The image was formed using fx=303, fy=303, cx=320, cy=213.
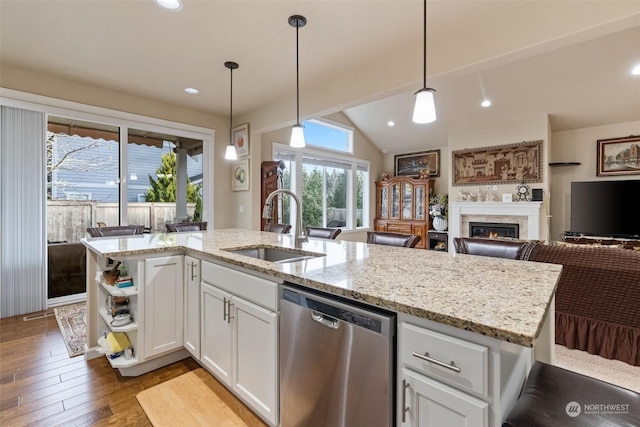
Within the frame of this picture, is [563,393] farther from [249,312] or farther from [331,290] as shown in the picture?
[249,312]

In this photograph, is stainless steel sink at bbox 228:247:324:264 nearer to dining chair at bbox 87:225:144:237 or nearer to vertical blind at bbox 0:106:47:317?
dining chair at bbox 87:225:144:237

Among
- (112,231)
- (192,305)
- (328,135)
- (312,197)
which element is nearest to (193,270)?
(192,305)

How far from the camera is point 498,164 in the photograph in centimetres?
584

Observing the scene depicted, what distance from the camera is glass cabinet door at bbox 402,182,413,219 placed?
7160 mm

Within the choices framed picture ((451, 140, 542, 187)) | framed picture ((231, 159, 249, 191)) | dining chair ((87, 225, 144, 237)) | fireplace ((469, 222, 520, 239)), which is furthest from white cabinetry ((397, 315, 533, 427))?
framed picture ((451, 140, 542, 187))

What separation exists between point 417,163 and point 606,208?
3.55m

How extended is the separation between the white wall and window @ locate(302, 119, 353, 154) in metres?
4.07

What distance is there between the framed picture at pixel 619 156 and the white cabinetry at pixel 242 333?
660cm

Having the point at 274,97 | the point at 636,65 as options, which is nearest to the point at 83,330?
the point at 274,97

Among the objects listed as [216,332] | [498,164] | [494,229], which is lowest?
[216,332]

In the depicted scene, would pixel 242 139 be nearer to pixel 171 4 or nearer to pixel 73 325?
pixel 171 4

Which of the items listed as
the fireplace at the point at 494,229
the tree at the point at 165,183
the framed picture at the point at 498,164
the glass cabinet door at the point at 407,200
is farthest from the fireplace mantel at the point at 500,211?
the tree at the point at 165,183

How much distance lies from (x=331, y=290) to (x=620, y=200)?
6362 mm

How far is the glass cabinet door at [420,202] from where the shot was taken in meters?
6.94
